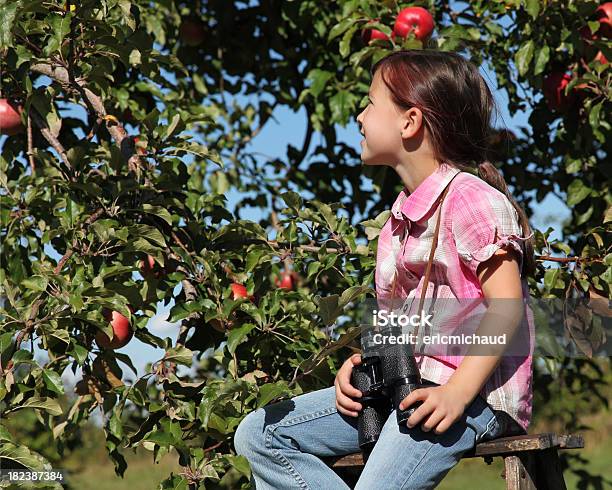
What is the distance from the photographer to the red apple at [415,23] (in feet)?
7.27

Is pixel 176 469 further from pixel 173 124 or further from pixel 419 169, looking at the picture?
pixel 419 169

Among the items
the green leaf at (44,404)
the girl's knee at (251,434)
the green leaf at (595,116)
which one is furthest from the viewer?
the green leaf at (595,116)

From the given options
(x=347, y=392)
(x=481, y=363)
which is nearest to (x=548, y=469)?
(x=481, y=363)

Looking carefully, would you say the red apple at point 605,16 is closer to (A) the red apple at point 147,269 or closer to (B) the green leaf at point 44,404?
(A) the red apple at point 147,269

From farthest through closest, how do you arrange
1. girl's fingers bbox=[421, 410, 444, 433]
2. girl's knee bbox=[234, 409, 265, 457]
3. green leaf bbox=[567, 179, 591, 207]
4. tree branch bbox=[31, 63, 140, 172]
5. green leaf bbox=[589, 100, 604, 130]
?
green leaf bbox=[567, 179, 591, 207] < green leaf bbox=[589, 100, 604, 130] < tree branch bbox=[31, 63, 140, 172] < girl's knee bbox=[234, 409, 265, 457] < girl's fingers bbox=[421, 410, 444, 433]

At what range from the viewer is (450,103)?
1.41m

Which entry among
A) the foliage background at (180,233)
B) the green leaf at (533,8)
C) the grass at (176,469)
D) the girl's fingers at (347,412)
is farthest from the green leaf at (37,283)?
the grass at (176,469)

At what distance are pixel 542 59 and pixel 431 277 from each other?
1083mm

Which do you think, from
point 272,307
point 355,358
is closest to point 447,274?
point 355,358

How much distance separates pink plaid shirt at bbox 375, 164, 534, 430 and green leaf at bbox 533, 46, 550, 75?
36.8 inches

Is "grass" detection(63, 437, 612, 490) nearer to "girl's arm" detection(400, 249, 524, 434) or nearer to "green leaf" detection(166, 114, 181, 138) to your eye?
"green leaf" detection(166, 114, 181, 138)

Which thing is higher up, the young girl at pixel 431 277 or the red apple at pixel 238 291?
the young girl at pixel 431 277

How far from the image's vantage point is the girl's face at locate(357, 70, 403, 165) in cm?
143

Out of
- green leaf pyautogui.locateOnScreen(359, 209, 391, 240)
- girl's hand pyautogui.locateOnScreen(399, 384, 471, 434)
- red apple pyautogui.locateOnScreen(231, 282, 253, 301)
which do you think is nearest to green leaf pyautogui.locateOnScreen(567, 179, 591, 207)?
green leaf pyautogui.locateOnScreen(359, 209, 391, 240)
